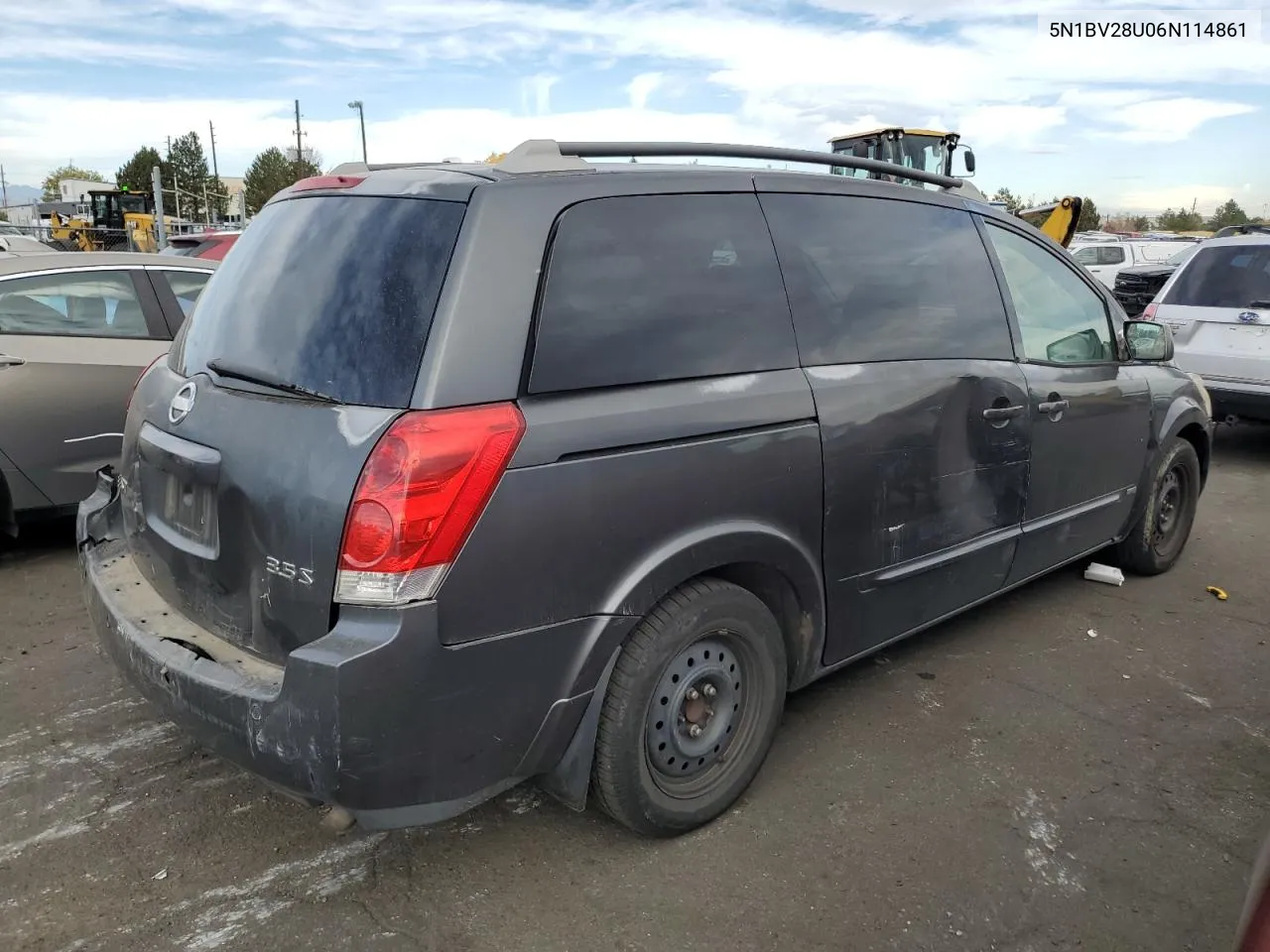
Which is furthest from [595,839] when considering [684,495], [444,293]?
[444,293]

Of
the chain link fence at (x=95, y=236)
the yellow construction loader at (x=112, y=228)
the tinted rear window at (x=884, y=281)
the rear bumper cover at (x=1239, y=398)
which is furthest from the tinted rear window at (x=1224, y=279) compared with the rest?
the yellow construction loader at (x=112, y=228)

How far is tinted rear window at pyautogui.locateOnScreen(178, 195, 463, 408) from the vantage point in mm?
2248

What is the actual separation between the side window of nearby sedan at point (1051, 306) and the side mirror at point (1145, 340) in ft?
0.39

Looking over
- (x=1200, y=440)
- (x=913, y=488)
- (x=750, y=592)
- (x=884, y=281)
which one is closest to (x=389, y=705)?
(x=750, y=592)

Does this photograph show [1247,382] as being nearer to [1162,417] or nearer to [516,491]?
[1162,417]

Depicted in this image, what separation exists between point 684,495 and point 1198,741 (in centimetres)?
223

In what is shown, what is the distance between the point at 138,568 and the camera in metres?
2.88

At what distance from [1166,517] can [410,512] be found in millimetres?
4387

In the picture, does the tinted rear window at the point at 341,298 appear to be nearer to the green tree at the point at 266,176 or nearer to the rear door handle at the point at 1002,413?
the rear door handle at the point at 1002,413

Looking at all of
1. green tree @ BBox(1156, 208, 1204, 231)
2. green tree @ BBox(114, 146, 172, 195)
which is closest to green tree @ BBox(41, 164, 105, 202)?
green tree @ BBox(114, 146, 172, 195)

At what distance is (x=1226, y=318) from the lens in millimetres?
7734

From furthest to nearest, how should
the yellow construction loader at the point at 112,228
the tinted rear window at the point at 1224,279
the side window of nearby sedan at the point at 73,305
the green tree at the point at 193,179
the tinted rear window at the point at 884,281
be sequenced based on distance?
1. the green tree at the point at 193,179
2. the yellow construction loader at the point at 112,228
3. the tinted rear window at the point at 1224,279
4. the side window of nearby sedan at the point at 73,305
5. the tinted rear window at the point at 884,281

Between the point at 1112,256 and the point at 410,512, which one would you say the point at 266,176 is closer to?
the point at 1112,256

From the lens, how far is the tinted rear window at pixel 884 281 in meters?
2.96
